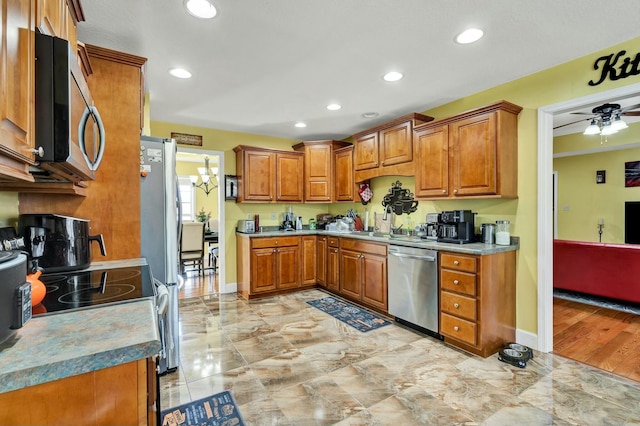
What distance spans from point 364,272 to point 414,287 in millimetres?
839

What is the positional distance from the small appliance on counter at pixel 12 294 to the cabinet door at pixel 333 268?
12.2 ft

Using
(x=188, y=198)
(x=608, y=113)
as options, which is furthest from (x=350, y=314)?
(x=188, y=198)

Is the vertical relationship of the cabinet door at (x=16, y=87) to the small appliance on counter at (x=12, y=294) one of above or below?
above

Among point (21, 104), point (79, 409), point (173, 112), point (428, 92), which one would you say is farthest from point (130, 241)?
point (428, 92)

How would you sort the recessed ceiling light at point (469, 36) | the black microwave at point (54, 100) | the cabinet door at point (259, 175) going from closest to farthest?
the black microwave at point (54, 100) < the recessed ceiling light at point (469, 36) < the cabinet door at point (259, 175)

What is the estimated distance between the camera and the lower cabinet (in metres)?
0.70

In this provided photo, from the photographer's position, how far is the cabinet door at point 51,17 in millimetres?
1021

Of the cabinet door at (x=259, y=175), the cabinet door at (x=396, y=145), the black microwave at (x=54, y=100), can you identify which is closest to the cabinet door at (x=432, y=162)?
the cabinet door at (x=396, y=145)

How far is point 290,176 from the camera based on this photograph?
193 inches

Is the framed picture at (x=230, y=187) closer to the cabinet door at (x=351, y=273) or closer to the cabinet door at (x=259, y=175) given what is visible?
the cabinet door at (x=259, y=175)

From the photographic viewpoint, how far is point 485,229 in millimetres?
3055

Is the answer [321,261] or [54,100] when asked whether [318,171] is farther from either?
[54,100]

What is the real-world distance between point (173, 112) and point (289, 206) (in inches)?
88.5

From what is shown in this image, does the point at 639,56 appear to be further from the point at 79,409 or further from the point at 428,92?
the point at 79,409
